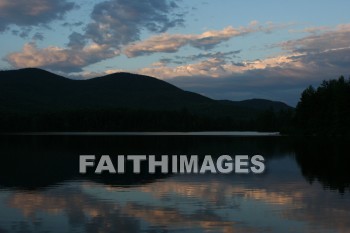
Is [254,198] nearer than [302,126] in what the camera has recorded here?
Yes

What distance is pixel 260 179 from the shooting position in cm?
4175

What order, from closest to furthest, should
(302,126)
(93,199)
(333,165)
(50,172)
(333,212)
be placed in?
(333,212), (93,199), (50,172), (333,165), (302,126)

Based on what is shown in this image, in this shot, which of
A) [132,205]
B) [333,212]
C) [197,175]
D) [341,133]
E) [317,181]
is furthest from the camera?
[341,133]

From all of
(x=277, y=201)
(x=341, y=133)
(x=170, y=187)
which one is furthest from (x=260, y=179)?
(x=341, y=133)

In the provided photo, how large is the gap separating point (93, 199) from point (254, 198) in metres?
→ 9.61

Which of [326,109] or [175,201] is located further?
[326,109]

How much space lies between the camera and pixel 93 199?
3109cm

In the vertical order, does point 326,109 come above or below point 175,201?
above

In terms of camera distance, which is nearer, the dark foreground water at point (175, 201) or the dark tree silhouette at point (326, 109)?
the dark foreground water at point (175, 201)

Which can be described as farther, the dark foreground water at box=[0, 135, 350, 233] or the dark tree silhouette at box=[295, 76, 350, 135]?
the dark tree silhouette at box=[295, 76, 350, 135]

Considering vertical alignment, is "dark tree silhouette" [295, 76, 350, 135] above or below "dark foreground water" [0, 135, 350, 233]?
above

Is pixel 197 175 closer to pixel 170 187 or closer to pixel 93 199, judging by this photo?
pixel 170 187

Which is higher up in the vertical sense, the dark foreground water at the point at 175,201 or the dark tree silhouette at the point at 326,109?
the dark tree silhouette at the point at 326,109

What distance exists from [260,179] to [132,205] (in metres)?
15.8
